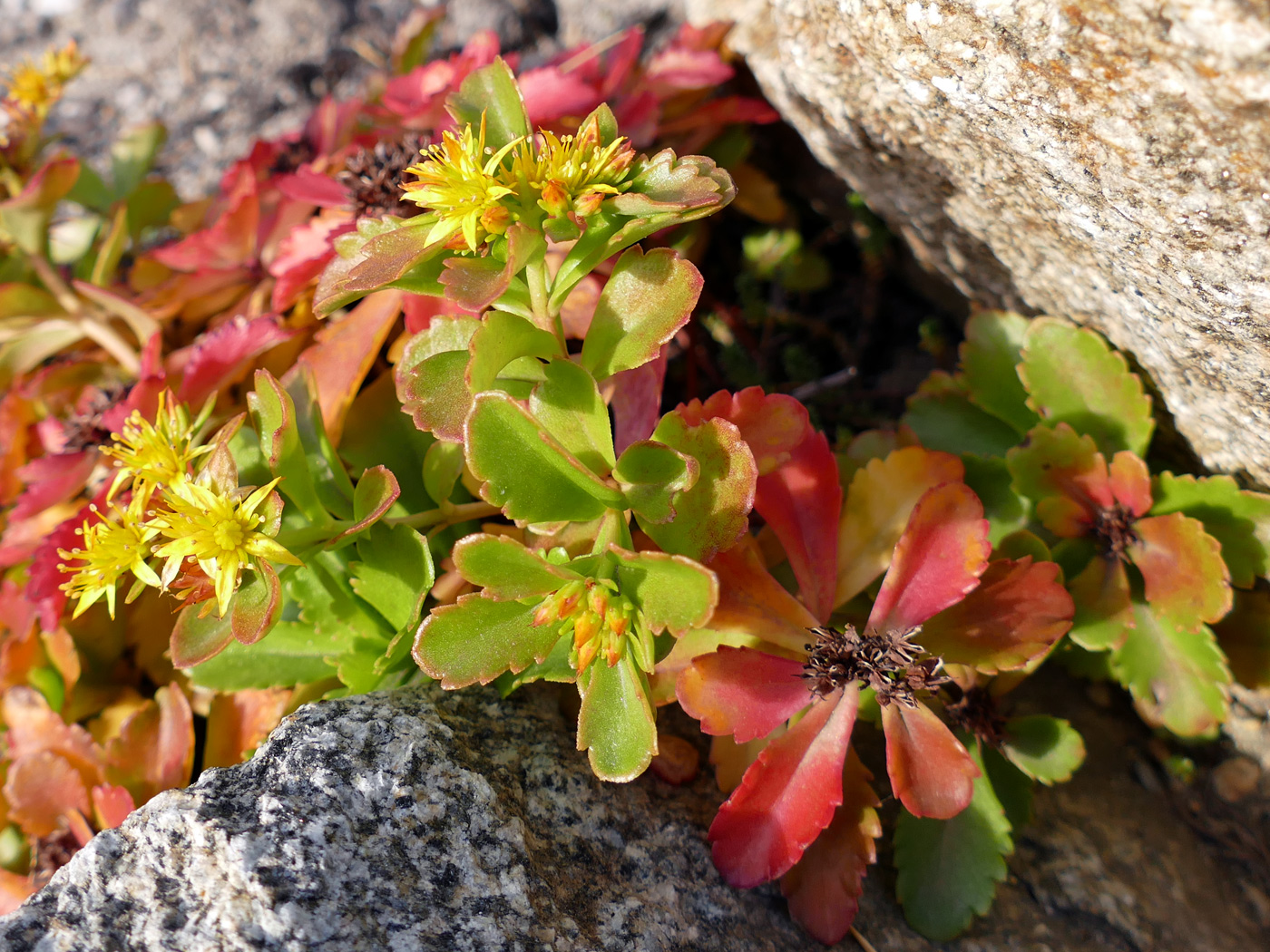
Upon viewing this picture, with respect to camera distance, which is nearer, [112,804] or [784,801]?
[784,801]

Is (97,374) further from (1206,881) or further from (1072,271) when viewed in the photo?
(1206,881)

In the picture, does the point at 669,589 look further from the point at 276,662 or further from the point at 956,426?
the point at 956,426

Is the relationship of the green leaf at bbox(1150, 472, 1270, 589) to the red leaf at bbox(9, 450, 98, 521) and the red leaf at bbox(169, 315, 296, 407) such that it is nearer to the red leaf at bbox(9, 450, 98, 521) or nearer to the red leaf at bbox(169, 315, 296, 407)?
the red leaf at bbox(169, 315, 296, 407)

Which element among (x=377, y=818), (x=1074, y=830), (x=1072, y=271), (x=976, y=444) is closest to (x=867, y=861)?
(x=1074, y=830)

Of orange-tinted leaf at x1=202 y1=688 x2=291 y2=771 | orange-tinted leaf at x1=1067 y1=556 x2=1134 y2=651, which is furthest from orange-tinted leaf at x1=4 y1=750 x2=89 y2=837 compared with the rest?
orange-tinted leaf at x1=1067 y1=556 x2=1134 y2=651

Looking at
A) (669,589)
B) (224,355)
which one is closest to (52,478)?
(224,355)

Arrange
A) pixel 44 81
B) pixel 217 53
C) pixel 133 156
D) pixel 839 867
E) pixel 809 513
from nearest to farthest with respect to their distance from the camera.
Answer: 1. pixel 839 867
2. pixel 809 513
3. pixel 44 81
4. pixel 133 156
5. pixel 217 53
